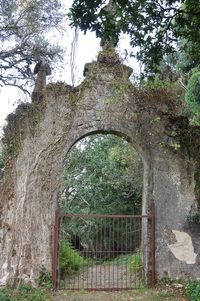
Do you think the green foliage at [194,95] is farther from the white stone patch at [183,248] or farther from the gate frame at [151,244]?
the white stone patch at [183,248]

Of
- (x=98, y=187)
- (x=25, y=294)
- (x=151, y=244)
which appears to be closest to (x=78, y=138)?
(x=151, y=244)

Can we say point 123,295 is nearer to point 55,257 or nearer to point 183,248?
point 55,257

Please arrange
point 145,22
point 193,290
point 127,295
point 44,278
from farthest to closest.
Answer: point 44,278
point 127,295
point 193,290
point 145,22

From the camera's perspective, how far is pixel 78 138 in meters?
9.93

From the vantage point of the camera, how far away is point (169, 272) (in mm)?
9305

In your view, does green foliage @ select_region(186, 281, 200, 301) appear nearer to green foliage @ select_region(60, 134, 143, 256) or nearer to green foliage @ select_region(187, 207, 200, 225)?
green foliage @ select_region(187, 207, 200, 225)

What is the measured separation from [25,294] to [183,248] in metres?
3.83

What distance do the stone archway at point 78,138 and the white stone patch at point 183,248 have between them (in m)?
0.02

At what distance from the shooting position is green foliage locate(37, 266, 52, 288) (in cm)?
893

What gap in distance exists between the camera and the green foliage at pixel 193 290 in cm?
794

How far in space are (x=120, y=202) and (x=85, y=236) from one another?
2.14 metres

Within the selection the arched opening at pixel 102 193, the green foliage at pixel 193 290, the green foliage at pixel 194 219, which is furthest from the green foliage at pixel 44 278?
the arched opening at pixel 102 193

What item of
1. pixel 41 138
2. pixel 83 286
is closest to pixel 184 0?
pixel 41 138

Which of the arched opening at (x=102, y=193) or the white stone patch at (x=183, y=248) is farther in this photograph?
the arched opening at (x=102, y=193)
